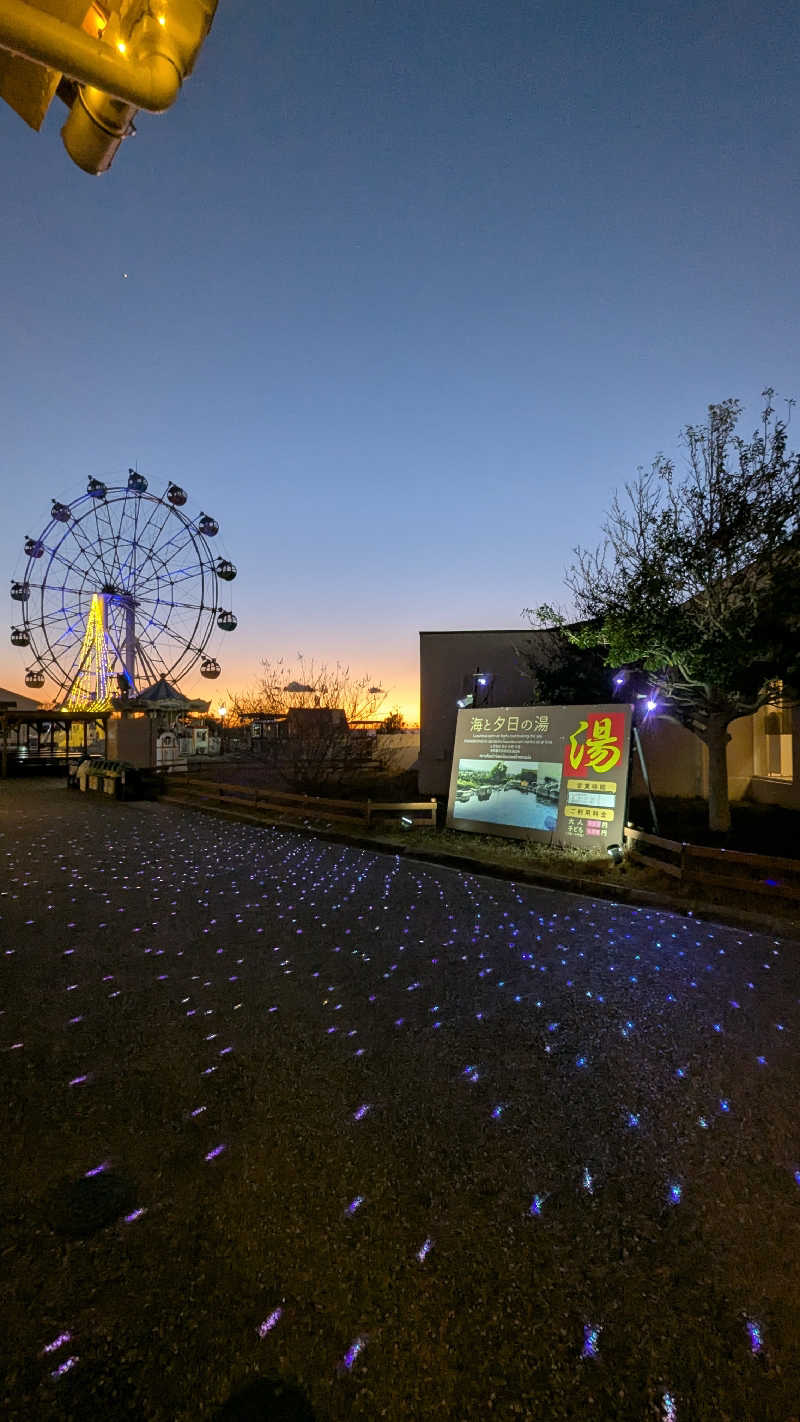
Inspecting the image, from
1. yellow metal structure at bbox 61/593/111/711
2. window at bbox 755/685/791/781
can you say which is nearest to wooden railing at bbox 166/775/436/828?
window at bbox 755/685/791/781

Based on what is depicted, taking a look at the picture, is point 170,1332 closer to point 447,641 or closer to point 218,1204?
point 218,1204

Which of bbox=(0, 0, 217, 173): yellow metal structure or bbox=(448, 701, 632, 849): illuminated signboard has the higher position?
bbox=(0, 0, 217, 173): yellow metal structure

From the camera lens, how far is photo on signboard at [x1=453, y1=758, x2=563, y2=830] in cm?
985

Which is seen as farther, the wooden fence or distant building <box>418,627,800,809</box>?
distant building <box>418,627,800,809</box>

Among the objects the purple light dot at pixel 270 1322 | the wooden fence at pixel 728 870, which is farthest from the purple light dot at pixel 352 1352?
the wooden fence at pixel 728 870

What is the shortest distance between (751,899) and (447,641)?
11010mm

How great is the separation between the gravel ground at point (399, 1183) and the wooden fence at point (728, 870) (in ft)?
4.73

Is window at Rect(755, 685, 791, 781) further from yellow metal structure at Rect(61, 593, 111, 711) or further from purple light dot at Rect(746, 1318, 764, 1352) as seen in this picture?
yellow metal structure at Rect(61, 593, 111, 711)

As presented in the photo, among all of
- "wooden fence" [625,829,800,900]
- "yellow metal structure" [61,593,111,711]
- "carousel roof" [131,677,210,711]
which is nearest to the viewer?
"wooden fence" [625,829,800,900]

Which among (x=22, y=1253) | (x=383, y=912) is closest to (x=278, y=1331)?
(x=22, y=1253)

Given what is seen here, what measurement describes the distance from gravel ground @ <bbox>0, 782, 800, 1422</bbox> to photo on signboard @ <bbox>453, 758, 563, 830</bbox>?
4550 mm

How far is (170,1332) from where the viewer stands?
73.4 inches

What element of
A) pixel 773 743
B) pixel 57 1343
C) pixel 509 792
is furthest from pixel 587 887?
pixel 773 743

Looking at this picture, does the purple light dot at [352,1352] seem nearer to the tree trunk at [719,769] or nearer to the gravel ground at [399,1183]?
the gravel ground at [399,1183]
